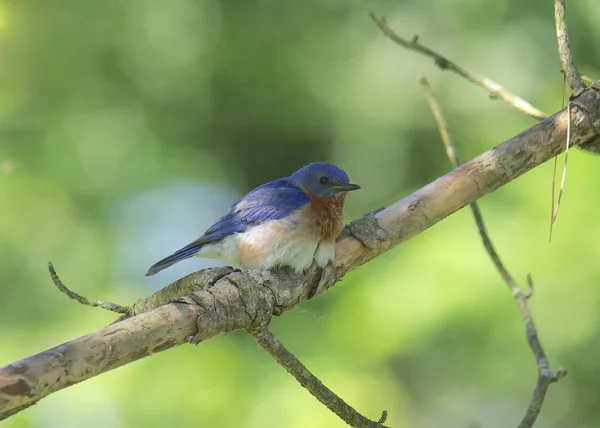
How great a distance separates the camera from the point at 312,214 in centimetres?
366

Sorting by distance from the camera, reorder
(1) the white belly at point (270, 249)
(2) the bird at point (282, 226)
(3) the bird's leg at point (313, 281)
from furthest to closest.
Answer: (2) the bird at point (282, 226), (1) the white belly at point (270, 249), (3) the bird's leg at point (313, 281)

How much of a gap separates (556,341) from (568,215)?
72cm

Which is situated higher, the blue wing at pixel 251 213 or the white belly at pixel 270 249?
the blue wing at pixel 251 213

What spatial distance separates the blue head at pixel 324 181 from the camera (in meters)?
3.97

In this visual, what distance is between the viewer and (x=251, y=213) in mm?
3895

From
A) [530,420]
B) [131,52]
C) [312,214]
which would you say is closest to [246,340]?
[312,214]

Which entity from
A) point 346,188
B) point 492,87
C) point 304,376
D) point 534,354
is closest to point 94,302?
point 304,376

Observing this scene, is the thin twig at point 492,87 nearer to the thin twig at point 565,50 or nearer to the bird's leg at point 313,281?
the thin twig at point 565,50

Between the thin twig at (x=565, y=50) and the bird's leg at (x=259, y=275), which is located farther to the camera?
the thin twig at (x=565, y=50)

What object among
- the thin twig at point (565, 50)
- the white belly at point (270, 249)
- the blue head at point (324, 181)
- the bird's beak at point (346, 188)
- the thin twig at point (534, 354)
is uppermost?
the blue head at point (324, 181)

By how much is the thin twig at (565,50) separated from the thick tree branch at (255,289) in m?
0.05

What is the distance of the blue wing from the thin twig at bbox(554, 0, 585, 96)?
4.55ft

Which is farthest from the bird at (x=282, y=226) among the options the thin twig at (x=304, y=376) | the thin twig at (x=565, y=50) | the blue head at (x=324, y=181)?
the thin twig at (x=565, y=50)

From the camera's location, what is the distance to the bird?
3342 mm
